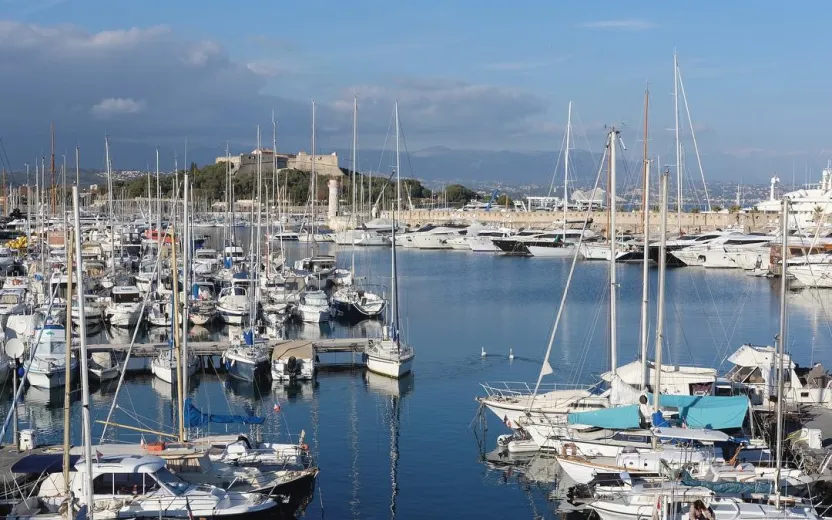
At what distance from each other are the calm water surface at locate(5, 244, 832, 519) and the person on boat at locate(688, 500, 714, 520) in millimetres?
4042

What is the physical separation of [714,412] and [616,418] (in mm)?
2222

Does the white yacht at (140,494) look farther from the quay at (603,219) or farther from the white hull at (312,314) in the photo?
the quay at (603,219)

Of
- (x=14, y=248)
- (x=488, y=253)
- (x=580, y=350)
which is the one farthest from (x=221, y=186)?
(x=580, y=350)

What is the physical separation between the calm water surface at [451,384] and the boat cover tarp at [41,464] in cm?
444

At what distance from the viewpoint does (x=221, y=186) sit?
155 m

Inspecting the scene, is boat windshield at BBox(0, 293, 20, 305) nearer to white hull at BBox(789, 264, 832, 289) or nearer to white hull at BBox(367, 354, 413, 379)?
white hull at BBox(367, 354, 413, 379)

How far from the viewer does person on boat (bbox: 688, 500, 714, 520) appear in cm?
1592

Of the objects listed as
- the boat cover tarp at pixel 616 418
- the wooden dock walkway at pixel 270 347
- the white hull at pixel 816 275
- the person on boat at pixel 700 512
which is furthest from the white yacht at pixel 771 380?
the white hull at pixel 816 275

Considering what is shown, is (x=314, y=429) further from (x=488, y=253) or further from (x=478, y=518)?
(x=488, y=253)

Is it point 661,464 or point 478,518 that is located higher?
point 661,464

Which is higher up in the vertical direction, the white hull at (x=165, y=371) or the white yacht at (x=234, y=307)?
the white yacht at (x=234, y=307)

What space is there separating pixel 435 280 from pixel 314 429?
3960 cm

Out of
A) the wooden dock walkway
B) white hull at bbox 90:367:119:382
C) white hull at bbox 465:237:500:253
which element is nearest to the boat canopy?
the wooden dock walkway

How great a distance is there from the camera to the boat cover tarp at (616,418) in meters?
21.4
